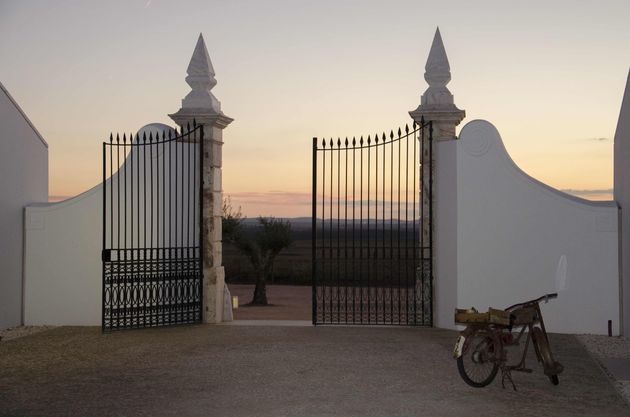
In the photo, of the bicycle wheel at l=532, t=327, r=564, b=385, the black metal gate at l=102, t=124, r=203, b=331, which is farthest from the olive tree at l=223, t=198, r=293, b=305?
the bicycle wheel at l=532, t=327, r=564, b=385

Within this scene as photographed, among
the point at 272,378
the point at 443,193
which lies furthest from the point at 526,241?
the point at 272,378

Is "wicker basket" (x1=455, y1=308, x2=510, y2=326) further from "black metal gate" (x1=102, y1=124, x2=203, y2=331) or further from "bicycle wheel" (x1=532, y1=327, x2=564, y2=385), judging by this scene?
"black metal gate" (x1=102, y1=124, x2=203, y2=331)

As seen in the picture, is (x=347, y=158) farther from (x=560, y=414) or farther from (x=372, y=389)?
(x=560, y=414)

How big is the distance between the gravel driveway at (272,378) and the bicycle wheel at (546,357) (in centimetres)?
15

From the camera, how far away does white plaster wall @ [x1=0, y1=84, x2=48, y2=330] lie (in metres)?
13.3

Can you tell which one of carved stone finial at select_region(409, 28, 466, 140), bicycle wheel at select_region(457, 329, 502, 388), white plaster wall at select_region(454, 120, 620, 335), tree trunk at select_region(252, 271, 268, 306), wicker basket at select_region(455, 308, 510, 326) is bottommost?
tree trunk at select_region(252, 271, 268, 306)

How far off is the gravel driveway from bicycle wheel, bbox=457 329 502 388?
145 mm

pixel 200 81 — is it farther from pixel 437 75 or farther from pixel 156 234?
pixel 437 75

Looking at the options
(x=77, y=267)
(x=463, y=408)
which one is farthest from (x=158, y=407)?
(x=77, y=267)

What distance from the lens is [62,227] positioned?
1375cm

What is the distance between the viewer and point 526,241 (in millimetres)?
12469

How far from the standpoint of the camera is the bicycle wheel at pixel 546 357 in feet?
27.3

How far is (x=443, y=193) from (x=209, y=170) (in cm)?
397

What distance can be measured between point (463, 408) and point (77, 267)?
27.5 ft
